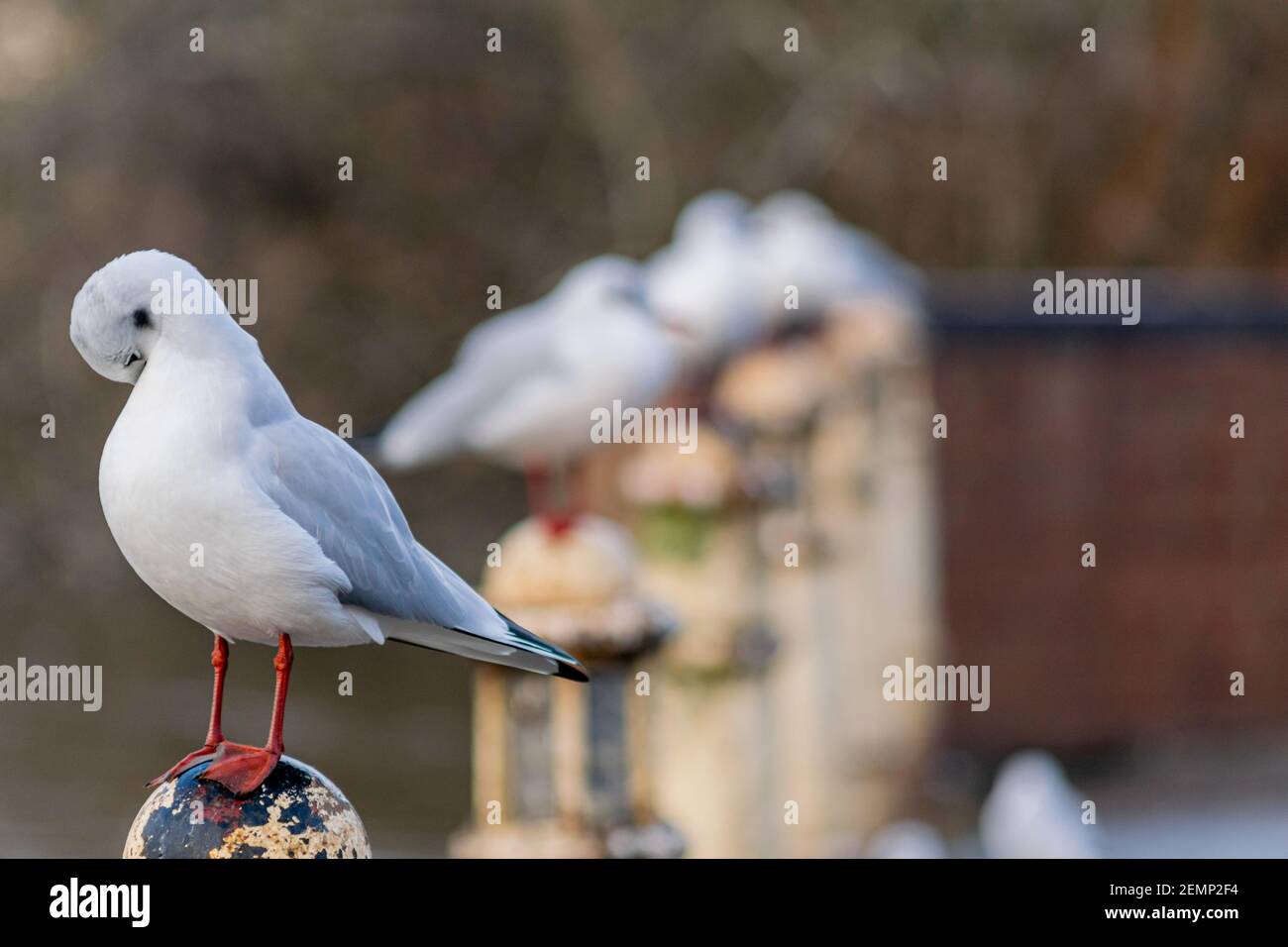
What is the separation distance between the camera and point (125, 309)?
127 cm

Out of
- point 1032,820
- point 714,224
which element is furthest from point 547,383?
point 714,224

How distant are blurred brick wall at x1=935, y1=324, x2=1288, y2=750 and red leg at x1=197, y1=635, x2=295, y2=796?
6.67m

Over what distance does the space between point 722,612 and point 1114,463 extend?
5.00 meters

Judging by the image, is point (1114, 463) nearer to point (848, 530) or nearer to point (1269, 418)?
point (1269, 418)

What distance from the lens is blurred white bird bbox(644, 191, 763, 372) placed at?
4891mm

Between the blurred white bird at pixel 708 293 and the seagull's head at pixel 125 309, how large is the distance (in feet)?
10.2

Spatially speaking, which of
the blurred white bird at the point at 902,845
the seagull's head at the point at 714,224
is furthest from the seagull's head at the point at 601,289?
the seagull's head at the point at 714,224

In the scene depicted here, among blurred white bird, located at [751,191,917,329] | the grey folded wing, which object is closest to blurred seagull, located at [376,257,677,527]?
blurred white bird, located at [751,191,917,329]

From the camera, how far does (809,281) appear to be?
6109 mm

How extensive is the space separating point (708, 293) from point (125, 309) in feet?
13.1

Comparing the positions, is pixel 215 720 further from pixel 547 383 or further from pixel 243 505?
pixel 547 383

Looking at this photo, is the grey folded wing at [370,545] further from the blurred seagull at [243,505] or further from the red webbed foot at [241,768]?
the red webbed foot at [241,768]
